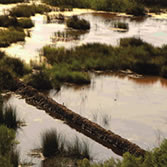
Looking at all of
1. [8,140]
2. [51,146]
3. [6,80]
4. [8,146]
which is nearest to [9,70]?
[6,80]

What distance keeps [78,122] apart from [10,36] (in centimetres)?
750

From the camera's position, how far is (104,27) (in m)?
19.2

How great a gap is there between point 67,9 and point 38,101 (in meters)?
13.9

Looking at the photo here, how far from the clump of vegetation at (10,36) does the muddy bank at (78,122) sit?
4.18 meters

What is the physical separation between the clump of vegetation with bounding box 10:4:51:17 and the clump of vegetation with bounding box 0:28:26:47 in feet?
12.0

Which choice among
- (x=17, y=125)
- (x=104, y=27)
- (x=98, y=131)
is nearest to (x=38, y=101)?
(x=17, y=125)

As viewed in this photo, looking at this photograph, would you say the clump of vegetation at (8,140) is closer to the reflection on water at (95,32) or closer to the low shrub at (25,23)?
the reflection on water at (95,32)

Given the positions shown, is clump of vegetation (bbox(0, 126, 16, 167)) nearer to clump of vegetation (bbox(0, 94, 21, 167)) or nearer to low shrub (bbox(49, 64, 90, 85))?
clump of vegetation (bbox(0, 94, 21, 167))

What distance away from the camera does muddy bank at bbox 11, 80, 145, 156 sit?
7.51 metres

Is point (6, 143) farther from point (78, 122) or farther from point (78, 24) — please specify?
point (78, 24)

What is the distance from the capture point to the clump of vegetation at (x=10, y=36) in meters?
14.5

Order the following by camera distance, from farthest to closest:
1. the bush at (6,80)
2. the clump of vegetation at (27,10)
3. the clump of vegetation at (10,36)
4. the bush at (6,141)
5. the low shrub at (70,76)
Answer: the clump of vegetation at (27,10) < the clump of vegetation at (10,36) < the low shrub at (70,76) < the bush at (6,80) < the bush at (6,141)

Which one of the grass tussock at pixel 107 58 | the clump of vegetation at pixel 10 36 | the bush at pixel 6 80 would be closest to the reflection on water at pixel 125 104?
the grass tussock at pixel 107 58

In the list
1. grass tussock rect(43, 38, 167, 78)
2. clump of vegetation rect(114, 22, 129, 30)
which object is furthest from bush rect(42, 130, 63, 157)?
clump of vegetation rect(114, 22, 129, 30)
